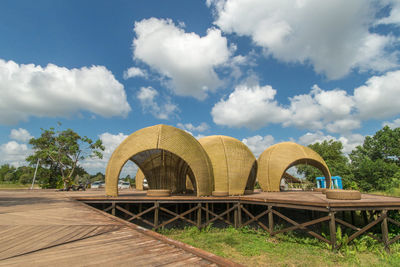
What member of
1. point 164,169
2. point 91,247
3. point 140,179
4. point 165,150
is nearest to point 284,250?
point 165,150

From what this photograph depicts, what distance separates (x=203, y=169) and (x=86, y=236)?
31.1ft

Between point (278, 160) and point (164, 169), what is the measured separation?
37.1 ft

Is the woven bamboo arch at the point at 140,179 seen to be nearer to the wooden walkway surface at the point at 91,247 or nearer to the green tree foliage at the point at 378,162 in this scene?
the wooden walkway surface at the point at 91,247

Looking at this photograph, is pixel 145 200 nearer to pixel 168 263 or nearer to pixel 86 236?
pixel 86 236

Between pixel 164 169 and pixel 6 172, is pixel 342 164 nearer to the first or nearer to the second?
pixel 164 169

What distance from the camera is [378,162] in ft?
90.0

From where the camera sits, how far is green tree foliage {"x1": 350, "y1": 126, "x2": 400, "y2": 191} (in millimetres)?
26156

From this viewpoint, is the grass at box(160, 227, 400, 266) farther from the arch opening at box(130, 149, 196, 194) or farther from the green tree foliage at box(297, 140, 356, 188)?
the green tree foliage at box(297, 140, 356, 188)

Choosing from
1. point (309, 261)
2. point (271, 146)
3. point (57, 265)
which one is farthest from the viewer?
point (271, 146)

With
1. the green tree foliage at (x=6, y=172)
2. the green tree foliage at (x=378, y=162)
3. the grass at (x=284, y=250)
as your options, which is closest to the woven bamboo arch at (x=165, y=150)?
the grass at (x=284, y=250)

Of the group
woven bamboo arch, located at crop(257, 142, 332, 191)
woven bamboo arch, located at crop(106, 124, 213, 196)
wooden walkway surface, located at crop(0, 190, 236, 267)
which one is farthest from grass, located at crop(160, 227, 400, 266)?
woven bamboo arch, located at crop(257, 142, 332, 191)

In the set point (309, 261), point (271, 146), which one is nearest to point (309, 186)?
point (271, 146)

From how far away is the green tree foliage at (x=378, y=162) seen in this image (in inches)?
1030

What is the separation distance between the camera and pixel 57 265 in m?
2.73
